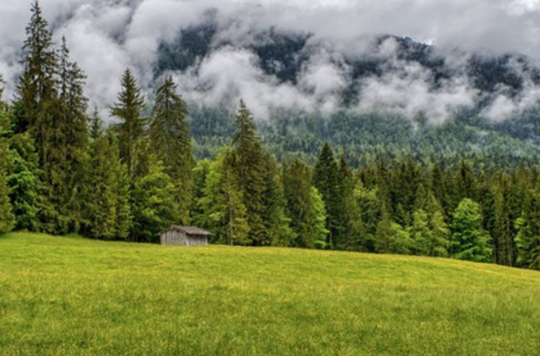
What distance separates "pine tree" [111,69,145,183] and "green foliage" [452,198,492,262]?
62.1 meters

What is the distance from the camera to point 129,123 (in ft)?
238

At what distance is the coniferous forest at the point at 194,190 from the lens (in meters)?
58.6

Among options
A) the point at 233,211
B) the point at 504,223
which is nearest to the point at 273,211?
the point at 233,211

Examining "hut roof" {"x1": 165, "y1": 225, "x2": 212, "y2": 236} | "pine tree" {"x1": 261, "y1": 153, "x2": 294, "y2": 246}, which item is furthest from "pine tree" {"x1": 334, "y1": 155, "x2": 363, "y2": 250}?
"hut roof" {"x1": 165, "y1": 225, "x2": 212, "y2": 236}

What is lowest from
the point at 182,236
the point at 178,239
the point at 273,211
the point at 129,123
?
the point at 178,239

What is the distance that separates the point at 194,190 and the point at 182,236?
79.8 feet

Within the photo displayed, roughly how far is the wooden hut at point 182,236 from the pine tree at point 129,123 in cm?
1052

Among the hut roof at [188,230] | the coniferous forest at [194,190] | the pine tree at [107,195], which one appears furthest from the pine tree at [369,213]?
the pine tree at [107,195]

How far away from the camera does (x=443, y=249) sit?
300 ft

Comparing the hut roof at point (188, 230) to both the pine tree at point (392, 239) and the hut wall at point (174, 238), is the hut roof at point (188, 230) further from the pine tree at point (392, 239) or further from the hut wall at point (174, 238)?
the pine tree at point (392, 239)

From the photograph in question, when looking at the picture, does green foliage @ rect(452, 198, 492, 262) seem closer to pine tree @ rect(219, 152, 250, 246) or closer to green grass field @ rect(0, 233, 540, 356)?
pine tree @ rect(219, 152, 250, 246)

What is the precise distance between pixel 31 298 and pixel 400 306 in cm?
1351

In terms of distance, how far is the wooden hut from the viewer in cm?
6450

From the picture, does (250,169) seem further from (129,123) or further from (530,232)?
(530,232)
